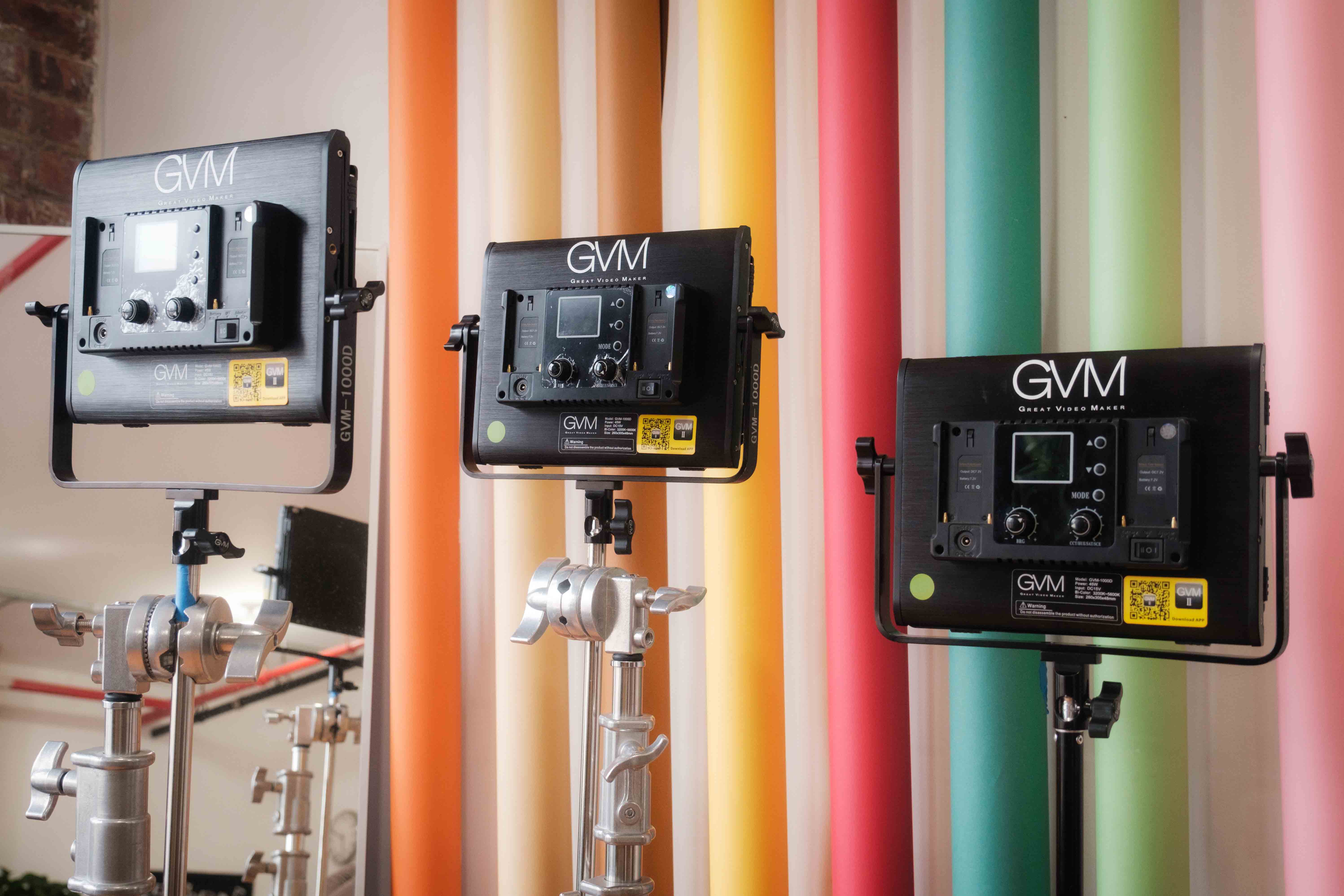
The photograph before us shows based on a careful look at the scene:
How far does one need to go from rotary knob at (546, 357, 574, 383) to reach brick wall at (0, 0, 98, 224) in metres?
1.75

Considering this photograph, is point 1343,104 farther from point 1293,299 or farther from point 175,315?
point 175,315

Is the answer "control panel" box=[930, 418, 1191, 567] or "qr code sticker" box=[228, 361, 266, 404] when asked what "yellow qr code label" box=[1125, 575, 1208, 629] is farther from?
"qr code sticker" box=[228, 361, 266, 404]

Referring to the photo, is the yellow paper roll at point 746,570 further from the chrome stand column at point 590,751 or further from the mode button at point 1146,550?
the mode button at point 1146,550

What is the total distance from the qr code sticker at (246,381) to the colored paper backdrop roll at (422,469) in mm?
534

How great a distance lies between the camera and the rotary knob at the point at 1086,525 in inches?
50.6

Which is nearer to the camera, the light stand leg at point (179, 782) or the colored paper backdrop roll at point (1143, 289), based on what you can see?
the light stand leg at point (179, 782)

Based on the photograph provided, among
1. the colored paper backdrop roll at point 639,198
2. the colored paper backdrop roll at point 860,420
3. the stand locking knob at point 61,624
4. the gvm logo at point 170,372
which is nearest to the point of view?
the stand locking knob at point 61,624

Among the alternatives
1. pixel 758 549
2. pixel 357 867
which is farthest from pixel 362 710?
pixel 758 549

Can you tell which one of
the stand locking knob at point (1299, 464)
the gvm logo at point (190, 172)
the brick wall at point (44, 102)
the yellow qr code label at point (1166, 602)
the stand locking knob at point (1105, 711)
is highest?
the brick wall at point (44, 102)

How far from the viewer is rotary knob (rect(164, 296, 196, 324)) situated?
146 centimetres

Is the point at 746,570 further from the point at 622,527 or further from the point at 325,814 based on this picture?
the point at 325,814

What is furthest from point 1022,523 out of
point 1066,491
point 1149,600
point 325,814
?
point 325,814

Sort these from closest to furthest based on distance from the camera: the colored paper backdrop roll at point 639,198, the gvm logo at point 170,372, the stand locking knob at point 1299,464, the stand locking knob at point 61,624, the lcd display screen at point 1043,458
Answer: the stand locking knob at point 1299,464
the lcd display screen at point 1043,458
the stand locking knob at point 61,624
the gvm logo at point 170,372
the colored paper backdrop roll at point 639,198

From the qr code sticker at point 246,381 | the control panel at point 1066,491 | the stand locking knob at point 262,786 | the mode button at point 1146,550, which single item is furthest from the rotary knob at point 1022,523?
the stand locking knob at point 262,786
